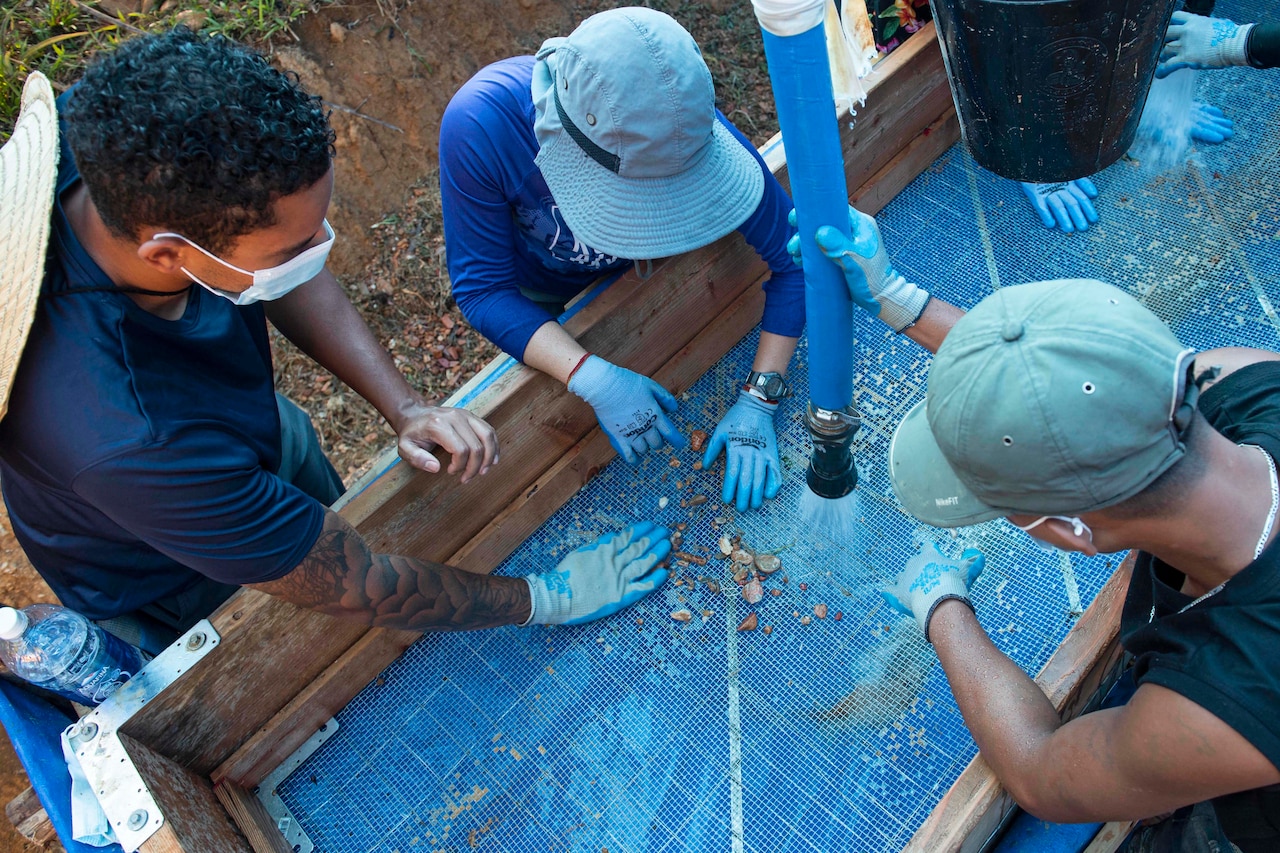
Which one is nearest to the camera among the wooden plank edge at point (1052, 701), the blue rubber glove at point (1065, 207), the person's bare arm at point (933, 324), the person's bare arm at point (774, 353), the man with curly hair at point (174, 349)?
the man with curly hair at point (174, 349)

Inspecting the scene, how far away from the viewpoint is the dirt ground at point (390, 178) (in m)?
4.26

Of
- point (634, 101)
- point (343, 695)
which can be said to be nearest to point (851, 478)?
point (634, 101)

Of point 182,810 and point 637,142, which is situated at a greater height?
point 637,142

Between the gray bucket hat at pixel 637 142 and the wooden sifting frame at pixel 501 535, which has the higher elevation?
the gray bucket hat at pixel 637 142

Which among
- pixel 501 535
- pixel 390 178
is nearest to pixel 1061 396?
pixel 501 535

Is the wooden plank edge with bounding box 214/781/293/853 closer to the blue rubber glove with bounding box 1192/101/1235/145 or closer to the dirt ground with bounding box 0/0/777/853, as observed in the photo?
the dirt ground with bounding box 0/0/777/853

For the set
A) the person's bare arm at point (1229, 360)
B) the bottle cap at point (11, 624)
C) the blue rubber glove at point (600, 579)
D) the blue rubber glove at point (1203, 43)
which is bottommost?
the blue rubber glove at point (600, 579)

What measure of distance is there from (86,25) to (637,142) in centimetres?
415

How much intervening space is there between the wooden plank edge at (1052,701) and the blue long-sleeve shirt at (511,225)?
4.15ft

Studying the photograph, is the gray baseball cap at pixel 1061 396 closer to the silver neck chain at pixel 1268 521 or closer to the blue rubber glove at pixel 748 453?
the silver neck chain at pixel 1268 521

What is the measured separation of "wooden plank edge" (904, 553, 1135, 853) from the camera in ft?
5.39

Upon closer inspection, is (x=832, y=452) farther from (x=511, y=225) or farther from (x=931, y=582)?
(x=511, y=225)

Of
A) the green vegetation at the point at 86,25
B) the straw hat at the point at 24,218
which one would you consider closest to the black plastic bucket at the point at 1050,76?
the straw hat at the point at 24,218

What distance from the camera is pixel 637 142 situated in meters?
2.06
